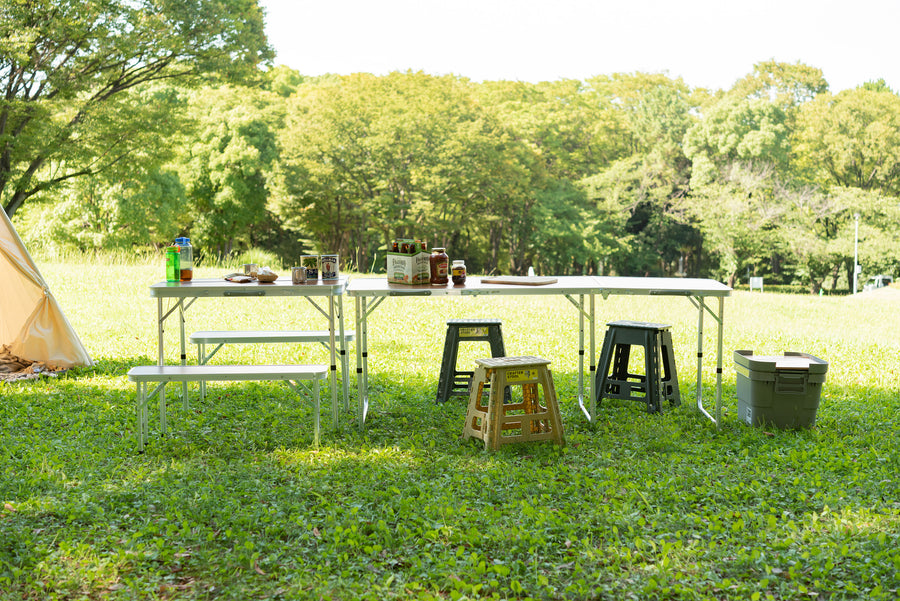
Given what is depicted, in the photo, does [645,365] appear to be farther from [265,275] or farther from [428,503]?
[265,275]

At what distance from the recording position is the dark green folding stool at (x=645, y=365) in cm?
617

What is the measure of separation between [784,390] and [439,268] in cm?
258

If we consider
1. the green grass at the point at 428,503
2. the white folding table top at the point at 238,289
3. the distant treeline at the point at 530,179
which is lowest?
the green grass at the point at 428,503

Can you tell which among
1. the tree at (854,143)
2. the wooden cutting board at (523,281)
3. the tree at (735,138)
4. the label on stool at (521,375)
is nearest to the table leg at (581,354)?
the wooden cutting board at (523,281)

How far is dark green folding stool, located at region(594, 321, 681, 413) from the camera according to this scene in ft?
20.2

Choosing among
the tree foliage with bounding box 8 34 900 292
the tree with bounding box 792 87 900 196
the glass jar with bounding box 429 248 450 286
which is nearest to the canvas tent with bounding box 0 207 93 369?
the glass jar with bounding box 429 248 450 286

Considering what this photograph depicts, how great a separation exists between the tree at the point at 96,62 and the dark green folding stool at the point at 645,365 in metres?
12.3

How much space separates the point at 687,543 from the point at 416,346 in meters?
6.26

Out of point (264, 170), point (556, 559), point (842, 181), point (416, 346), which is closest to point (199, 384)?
point (416, 346)

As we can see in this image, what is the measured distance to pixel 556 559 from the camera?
3.43m

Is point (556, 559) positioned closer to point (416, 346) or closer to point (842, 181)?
point (416, 346)

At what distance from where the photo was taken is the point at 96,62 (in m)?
15.5

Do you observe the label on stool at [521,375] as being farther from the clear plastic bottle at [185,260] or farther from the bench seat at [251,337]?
the clear plastic bottle at [185,260]

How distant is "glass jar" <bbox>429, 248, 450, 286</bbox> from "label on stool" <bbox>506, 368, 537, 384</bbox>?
85 cm
